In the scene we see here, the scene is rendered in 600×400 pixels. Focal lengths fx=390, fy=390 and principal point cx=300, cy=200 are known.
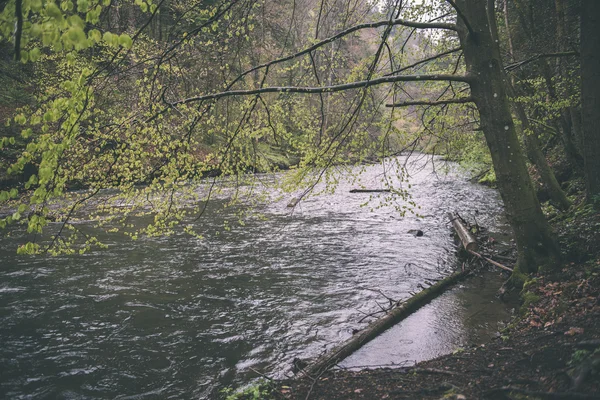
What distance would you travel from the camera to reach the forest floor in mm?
3326

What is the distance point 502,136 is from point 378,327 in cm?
404

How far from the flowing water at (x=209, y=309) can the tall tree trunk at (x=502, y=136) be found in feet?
4.97

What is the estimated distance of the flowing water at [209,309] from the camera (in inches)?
235

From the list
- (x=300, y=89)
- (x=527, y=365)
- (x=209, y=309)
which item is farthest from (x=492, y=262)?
(x=209, y=309)

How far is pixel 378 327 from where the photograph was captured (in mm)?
6641

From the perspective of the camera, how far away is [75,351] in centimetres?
661

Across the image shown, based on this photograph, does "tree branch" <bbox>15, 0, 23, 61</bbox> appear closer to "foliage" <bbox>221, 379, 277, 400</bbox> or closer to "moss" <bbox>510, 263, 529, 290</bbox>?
"foliage" <bbox>221, 379, 277, 400</bbox>

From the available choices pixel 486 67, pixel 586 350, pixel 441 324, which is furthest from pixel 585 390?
pixel 486 67

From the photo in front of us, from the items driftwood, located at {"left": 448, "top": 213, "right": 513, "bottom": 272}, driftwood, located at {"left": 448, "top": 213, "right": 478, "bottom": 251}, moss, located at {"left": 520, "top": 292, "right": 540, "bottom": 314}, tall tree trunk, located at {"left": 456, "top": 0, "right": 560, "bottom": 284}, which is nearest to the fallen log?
driftwood, located at {"left": 448, "top": 213, "right": 513, "bottom": 272}

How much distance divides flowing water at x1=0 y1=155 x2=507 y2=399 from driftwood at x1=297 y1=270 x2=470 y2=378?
0.16 m

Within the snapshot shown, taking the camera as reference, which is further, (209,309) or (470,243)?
(470,243)

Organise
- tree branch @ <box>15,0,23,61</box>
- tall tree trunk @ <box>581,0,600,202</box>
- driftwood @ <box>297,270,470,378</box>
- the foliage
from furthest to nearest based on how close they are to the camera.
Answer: tall tree trunk @ <box>581,0,600,202</box>
driftwood @ <box>297,270,470,378</box>
the foliage
tree branch @ <box>15,0,23,61</box>

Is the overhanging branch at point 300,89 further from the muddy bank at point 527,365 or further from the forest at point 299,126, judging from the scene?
the muddy bank at point 527,365

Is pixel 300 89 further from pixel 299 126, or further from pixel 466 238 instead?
pixel 466 238
